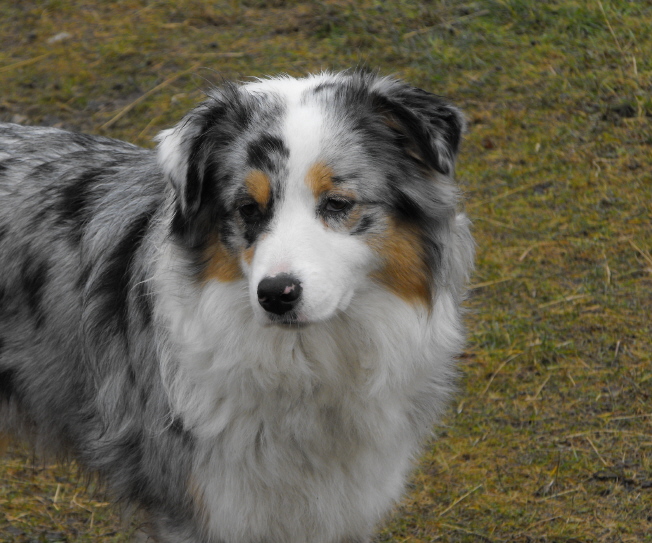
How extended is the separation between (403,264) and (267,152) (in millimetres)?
598

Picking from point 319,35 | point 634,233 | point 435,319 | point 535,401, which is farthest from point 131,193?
point 319,35

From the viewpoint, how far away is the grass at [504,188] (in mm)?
4352

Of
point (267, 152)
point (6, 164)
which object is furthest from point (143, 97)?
point (267, 152)

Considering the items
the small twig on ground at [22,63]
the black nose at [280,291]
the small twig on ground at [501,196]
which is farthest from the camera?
the small twig on ground at [22,63]

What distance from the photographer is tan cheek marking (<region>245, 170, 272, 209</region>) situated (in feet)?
9.75

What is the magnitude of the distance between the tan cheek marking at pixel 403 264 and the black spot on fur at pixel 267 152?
412 millimetres

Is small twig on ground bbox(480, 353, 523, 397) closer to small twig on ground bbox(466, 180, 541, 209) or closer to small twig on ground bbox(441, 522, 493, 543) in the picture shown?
small twig on ground bbox(441, 522, 493, 543)

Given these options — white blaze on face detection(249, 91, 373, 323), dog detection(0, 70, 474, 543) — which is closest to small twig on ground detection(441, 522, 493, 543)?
dog detection(0, 70, 474, 543)

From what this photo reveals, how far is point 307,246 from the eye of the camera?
113 inches

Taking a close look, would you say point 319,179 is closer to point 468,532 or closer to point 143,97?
point 468,532

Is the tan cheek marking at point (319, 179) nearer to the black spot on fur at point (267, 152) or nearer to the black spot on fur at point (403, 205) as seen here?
the black spot on fur at point (267, 152)

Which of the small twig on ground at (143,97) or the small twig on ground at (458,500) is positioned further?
the small twig on ground at (143,97)

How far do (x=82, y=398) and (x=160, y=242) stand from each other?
80cm

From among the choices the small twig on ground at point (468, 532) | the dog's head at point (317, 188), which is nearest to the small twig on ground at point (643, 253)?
the small twig on ground at point (468, 532)
